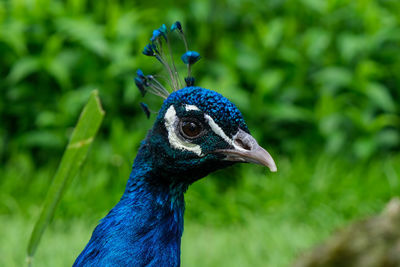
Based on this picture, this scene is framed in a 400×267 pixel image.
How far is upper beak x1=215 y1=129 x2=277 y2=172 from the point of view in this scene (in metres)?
1.30

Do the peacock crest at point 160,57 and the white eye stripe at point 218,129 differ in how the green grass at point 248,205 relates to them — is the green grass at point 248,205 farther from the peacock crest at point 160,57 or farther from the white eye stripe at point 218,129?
the white eye stripe at point 218,129

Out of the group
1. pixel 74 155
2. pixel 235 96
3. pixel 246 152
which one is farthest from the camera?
pixel 235 96

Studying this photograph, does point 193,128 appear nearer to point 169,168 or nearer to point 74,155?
point 169,168

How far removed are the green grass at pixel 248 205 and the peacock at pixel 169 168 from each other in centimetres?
142

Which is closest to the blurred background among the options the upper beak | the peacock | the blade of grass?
the blade of grass

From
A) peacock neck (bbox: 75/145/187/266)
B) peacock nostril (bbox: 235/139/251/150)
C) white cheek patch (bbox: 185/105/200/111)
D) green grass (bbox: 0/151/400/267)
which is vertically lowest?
peacock neck (bbox: 75/145/187/266)

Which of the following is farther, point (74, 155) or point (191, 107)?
point (74, 155)

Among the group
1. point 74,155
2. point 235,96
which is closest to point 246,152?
point 74,155

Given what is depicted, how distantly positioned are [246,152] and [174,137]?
180 mm

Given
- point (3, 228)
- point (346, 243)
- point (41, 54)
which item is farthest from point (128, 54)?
point (346, 243)

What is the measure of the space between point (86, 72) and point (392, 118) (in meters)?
2.06

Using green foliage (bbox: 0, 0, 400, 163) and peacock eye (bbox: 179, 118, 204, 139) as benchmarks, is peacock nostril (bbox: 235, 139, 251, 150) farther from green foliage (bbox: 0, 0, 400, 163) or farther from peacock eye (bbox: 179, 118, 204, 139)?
green foliage (bbox: 0, 0, 400, 163)

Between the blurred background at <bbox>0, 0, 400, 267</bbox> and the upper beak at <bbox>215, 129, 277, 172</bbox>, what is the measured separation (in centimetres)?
198

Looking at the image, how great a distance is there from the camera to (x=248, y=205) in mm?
3453
